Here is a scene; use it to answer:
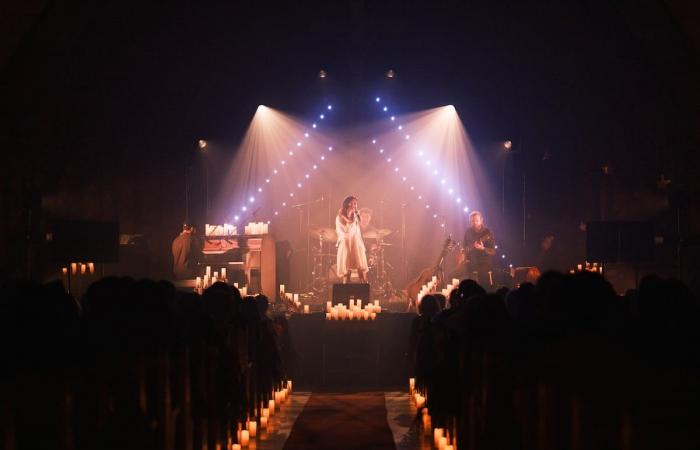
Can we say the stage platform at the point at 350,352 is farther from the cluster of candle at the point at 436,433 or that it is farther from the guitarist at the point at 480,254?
the guitarist at the point at 480,254

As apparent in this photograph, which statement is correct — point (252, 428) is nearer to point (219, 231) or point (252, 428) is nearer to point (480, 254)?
point (219, 231)

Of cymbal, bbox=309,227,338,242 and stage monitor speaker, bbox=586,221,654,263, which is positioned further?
cymbal, bbox=309,227,338,242

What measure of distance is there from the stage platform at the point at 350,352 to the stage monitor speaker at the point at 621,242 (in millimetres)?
2702

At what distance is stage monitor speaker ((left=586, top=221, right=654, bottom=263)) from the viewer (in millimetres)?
11023

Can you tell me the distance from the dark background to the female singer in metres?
3.32

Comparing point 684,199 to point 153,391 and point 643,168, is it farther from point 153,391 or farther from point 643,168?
point 153,391

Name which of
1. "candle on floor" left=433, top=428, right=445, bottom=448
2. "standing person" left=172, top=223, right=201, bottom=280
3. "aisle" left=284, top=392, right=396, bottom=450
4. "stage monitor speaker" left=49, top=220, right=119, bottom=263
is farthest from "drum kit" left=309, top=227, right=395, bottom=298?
"candle on floor" left=433, top=428, right=445, bottom=448

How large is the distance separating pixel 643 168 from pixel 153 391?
12.1 metres

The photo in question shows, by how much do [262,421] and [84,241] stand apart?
12.9 ft

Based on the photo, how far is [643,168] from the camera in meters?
14.4

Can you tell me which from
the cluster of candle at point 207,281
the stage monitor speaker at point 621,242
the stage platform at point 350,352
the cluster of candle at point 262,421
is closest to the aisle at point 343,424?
the cluster of candle at point 262,421

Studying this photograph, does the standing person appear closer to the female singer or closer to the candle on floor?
the female singer

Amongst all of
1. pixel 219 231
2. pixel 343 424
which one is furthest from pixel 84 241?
pixel 219 231

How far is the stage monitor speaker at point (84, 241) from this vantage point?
10.1 m
